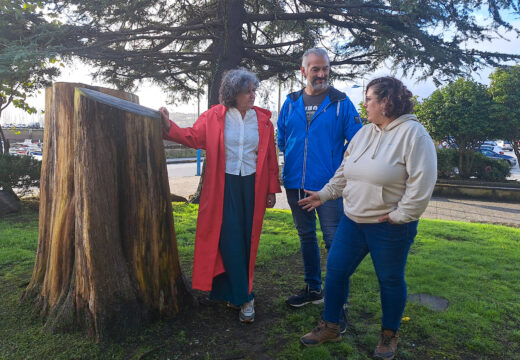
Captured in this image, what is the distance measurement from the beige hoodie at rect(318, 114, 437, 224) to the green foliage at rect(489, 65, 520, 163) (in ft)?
46.1

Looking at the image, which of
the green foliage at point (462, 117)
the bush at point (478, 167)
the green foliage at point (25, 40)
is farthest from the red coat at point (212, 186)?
the bush at point (478, 167)

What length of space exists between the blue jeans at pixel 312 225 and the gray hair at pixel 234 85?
2.86ft

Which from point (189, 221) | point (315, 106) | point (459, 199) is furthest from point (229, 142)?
point (459, 199)

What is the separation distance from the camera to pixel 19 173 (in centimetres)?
750

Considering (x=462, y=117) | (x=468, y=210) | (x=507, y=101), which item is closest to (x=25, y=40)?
(x=468, y=210)

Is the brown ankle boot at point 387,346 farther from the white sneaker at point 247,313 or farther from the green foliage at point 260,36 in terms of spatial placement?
the green foliage at point 260,36

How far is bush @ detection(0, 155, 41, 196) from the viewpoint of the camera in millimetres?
7316

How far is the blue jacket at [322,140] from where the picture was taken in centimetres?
290

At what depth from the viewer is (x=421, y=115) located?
15.4 metres

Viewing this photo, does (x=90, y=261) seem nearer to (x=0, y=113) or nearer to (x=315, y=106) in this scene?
(x=315, y=106)

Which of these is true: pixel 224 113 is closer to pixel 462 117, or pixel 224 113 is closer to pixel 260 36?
pixel 260 36

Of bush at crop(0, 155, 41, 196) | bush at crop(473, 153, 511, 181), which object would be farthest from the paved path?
bush at crop(0, 155, 41, 196)

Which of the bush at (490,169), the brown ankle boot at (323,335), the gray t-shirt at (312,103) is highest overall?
the gray t-shirt at (312,103)

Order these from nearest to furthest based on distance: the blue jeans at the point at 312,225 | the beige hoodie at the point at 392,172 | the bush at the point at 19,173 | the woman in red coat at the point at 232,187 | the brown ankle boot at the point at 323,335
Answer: the beige hoodie at the point at 392,172 → the brown ankle boot at the point at 323,335 → the woman in red coat at the point at 232,187 → the blue jeans at the point at 312,225 → the bush at the point at 19,173
